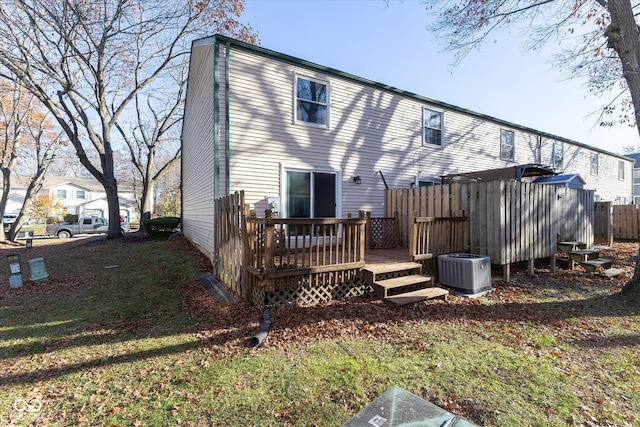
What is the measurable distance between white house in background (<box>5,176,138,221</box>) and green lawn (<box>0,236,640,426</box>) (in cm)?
3692

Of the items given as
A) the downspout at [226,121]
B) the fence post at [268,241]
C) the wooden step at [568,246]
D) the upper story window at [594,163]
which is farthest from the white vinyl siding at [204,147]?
the upper story window at [594,163]

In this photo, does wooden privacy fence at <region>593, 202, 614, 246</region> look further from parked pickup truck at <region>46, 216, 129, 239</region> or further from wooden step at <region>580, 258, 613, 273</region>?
parked pickup truck at <region>46, 216, 129, 239</region>

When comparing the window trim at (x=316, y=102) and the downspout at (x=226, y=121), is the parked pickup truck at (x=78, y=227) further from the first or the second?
the window trim at (x=316, y=102)

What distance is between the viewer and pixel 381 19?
9539 millimetres

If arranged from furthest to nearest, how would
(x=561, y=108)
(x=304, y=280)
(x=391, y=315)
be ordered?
(x=561, y=108) < (x=304, y=280) < (x=391, y=315)

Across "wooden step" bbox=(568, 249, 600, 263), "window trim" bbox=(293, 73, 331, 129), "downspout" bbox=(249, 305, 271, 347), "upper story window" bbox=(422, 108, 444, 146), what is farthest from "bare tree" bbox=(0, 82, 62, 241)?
"wooden step" bbox=(568, 249, 600, 263)

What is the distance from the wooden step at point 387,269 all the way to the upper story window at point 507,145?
429 inches

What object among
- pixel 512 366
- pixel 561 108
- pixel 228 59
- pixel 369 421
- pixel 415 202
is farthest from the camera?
pixel 561 108

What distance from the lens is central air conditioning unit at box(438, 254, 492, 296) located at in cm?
539

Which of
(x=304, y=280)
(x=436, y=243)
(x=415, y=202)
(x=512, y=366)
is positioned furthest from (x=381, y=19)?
(x=512, y=366)

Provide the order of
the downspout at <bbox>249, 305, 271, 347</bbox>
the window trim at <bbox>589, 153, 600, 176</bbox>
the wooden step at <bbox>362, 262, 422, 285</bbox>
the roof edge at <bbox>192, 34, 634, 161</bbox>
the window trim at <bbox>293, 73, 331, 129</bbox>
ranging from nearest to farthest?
the downspout at <bbox>249, 305, 271, 347</bbox>
the wooden step at <bbox>362, 262, 422, 285</bbox>
the roof edge at <bbox>192, 34, 634, 161</bbox>
the window trim at <bbox>293, 73, 331, 129</bbox>
the window trim at <bbox>589, 153, 600, 176</bbox>

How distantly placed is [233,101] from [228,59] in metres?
0.97

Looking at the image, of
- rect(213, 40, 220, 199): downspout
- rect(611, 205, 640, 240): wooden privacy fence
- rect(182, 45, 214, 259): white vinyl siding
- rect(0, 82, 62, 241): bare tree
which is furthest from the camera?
rect(0, 82, 62, 241): bare tree

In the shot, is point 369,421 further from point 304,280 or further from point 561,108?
point 561,108
